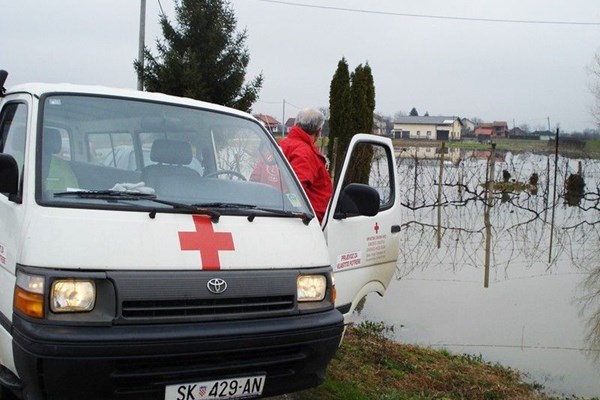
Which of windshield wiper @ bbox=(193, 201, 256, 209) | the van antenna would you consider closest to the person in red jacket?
windshield wiper @ bbox=(193, 201, 256, 209)

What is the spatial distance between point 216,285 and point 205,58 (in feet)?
51.3

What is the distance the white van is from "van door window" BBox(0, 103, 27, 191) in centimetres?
2

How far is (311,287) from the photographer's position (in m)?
4.01

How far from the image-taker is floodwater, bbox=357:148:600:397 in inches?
281

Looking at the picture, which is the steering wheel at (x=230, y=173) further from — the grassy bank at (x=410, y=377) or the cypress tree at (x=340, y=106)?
the cypress tree at (x=340, y=106)

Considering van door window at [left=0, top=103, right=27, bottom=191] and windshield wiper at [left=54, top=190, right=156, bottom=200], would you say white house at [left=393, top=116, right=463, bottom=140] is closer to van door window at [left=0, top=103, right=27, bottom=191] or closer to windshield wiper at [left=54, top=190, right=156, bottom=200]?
van door window at [left=0, top=103, right=27, bottom=191]

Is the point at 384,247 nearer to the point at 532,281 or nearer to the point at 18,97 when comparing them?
the point at 18,97

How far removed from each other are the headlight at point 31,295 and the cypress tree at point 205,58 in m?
14.7

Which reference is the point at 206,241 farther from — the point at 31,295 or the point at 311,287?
the point at 31,295

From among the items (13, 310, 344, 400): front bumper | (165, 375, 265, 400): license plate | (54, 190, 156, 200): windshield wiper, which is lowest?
(165, 375, 265, 400): license plate

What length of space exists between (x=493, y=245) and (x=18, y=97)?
426 inches

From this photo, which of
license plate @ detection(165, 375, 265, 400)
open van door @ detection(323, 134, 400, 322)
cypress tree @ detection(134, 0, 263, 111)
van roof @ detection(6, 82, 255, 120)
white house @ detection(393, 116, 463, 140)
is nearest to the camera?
license plate @ detection(165, 375, 265, 400)

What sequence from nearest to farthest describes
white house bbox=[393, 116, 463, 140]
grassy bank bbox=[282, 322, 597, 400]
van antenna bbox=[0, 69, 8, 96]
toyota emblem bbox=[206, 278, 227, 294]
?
1. toyota emblem bbox=[206, 278, 227, 294]
2. van antenna bbox=[0, 69, 8, 96]
3. grassy bank bbox=[282, 322, 597, 400]
4. white house bbox=[393, 116, 463, 140]

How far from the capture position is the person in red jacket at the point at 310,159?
543 centimetres
